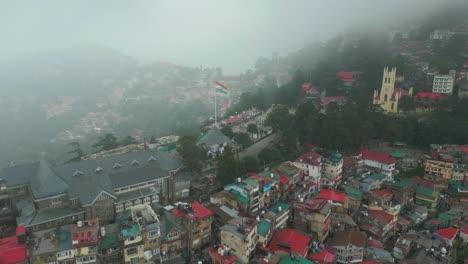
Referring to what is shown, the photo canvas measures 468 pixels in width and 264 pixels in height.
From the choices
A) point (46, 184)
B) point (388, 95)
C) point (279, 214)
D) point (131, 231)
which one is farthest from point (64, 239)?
point (388, 95)

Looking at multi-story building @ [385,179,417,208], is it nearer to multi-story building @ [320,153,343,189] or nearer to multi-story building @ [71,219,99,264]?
multi-story building @ [320,153,343,189]

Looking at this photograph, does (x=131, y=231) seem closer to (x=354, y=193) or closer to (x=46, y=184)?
(x=46, y=184)

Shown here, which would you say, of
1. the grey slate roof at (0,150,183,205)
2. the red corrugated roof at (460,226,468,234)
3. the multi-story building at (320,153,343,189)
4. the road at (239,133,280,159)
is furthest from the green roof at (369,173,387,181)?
the grey slate roof at (0,150,183,205)

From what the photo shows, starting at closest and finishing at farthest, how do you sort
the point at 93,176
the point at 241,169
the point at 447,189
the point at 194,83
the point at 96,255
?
the point at 96,255 → the point at 93,176 → the point at 241,169 → the point at 447,189 → the point at 194,83

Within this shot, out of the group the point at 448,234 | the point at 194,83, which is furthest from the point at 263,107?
the point at 194,83

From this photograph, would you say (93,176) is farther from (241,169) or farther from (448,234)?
(448,234)

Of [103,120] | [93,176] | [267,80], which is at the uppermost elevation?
[267,80]

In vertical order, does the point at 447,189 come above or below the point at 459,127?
below
